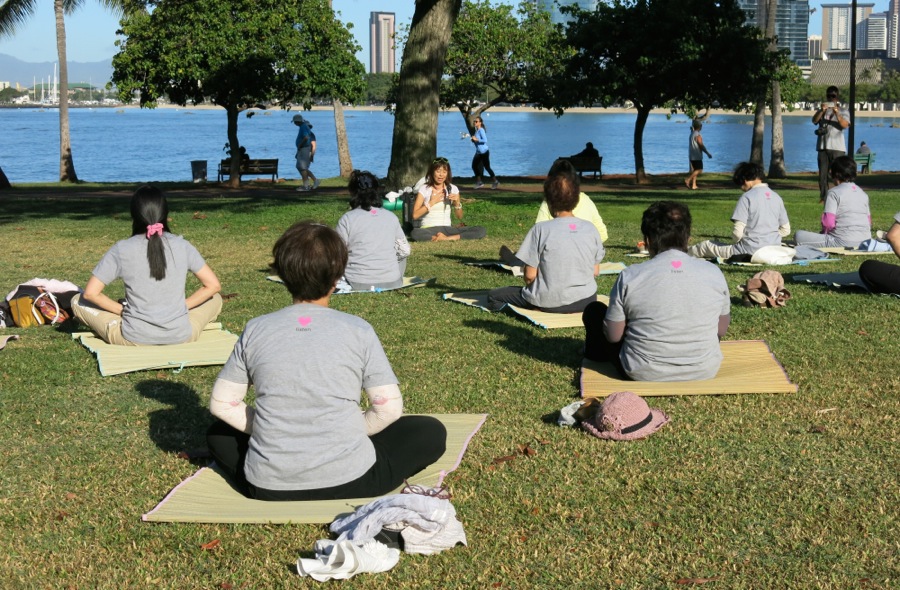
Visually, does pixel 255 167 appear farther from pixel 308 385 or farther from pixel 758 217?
pixel 308 385

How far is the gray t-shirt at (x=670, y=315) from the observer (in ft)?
20.0

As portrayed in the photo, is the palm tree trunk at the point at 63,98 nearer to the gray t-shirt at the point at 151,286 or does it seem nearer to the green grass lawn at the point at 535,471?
the green grass lawn at the point at 535,471

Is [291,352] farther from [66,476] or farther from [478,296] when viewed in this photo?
[478,296]

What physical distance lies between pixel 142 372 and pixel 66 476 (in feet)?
6.44

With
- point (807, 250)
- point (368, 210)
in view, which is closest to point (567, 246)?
point (368, 210)

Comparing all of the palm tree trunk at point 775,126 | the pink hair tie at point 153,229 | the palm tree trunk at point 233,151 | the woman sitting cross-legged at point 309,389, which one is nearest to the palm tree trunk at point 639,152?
the palm tree trunk at point 775,126

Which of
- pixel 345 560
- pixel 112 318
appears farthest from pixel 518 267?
pixel 345 560

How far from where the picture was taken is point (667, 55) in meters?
28.5

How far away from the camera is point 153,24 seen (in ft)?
87.6

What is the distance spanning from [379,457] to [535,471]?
0.86 metres

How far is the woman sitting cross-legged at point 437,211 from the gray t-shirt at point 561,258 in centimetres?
557

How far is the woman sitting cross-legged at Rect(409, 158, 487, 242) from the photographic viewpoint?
46.1ft

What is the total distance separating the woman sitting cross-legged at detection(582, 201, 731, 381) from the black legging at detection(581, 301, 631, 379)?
0.19m

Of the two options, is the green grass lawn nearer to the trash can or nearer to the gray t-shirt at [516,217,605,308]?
the gray t-shirt at [516,217,605,308]
